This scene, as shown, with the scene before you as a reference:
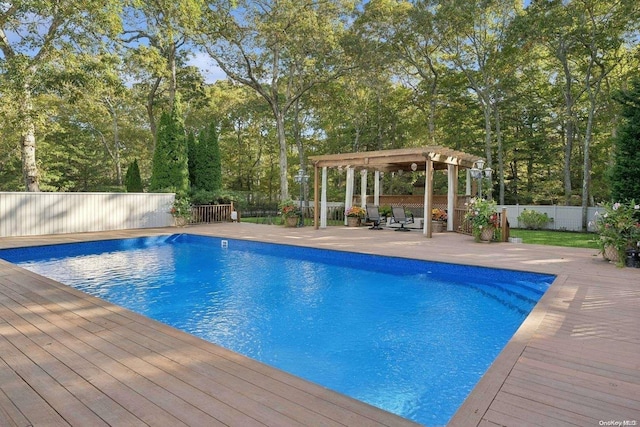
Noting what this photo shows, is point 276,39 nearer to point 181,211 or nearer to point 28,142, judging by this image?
point 181,211

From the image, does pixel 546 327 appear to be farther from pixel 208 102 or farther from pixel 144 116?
pixel 144 116

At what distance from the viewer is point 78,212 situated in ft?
37.6

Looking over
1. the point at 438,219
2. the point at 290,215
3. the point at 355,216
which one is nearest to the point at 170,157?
the point at 290,215

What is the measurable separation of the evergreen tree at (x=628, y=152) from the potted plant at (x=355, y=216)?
7825 mm

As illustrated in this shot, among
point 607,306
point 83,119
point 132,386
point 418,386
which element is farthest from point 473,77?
point 83,119

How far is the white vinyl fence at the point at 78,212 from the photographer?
1013cm

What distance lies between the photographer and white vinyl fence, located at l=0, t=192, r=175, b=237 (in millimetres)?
10133

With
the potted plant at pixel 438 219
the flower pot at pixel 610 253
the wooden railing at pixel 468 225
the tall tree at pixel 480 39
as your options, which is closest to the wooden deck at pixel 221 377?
the flower pot at pixel 610 253

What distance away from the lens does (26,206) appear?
10.3 metres

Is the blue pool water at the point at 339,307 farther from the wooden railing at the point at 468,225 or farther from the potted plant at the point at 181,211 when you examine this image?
the potted plant at the point at 181,211

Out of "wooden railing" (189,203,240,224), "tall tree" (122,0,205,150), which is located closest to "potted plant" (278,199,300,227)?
"wooden railing" (189,203,240,224)

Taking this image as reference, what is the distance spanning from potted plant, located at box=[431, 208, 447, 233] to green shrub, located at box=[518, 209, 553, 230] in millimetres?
4563

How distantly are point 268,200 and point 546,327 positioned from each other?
985 inches

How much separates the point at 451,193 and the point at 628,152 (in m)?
4.72
